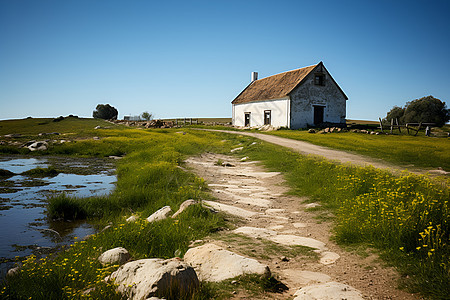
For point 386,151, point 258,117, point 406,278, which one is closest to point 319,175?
point 406,278

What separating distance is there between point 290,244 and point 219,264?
151 cm

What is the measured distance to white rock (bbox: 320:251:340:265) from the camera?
4009 millimetres

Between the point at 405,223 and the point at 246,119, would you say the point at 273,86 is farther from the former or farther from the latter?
the point at 405,223

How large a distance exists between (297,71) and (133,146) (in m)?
24.9

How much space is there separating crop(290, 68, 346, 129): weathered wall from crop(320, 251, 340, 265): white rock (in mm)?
29039

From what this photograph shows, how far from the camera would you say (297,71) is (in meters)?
36.5

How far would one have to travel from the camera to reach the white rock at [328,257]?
4.01 metres

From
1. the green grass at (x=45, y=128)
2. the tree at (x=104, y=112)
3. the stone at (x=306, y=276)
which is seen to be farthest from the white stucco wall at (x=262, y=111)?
the tree at (x=104, y=112)

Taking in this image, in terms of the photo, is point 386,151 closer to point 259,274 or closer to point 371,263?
point 371,263

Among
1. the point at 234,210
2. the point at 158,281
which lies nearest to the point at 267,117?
the point at 234,210

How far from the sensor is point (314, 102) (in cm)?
3375

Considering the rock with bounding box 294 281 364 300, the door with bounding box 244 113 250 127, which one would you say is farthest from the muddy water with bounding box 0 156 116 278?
the door with bounding box 244 113 250 127

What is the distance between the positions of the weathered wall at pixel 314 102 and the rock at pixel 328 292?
30.3 m

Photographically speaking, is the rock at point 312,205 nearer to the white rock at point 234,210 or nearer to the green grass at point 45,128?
the white rock at point 234,210
